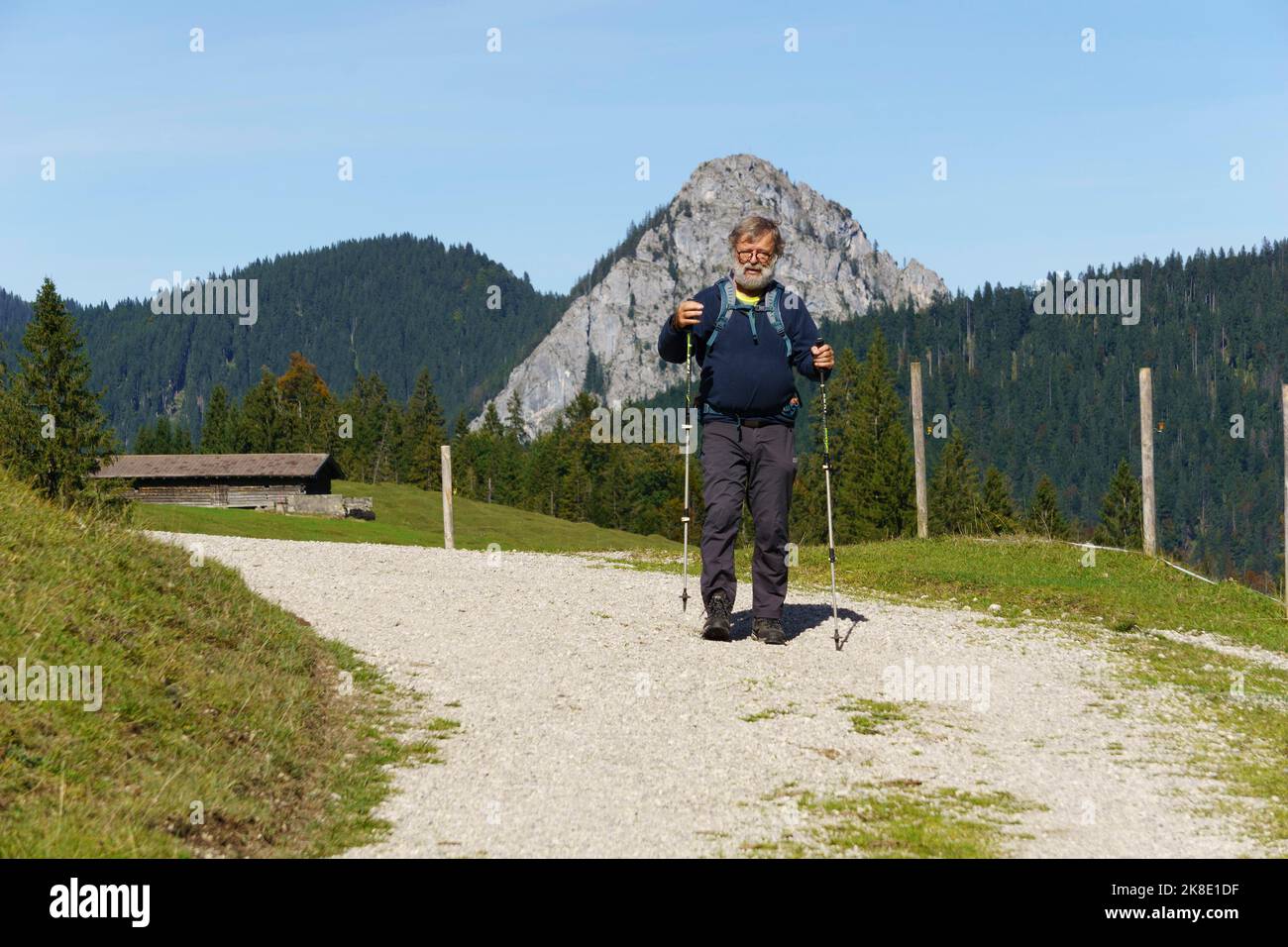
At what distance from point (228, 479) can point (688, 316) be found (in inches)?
3069

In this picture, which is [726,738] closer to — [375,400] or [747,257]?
[747,257]

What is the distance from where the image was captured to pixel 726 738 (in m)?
9.05

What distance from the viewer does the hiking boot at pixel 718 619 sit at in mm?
12797

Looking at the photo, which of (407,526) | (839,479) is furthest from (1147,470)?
(839,479)

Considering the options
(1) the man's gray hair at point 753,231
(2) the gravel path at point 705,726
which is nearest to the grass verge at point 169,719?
(2) the gravel path at point 705,726

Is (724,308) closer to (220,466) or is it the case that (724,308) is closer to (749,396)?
(749,396)

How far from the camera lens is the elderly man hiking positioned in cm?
1252

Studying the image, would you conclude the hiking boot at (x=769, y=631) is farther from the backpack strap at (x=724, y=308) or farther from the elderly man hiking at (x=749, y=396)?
the backpack strap at (x=724, y=308)

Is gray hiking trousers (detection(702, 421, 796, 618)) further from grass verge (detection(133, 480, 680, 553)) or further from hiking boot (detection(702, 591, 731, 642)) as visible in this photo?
grass verge (detection(133, 480, 680, 553))

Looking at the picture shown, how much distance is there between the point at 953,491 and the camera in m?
110

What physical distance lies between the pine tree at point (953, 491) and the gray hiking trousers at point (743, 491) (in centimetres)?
8901

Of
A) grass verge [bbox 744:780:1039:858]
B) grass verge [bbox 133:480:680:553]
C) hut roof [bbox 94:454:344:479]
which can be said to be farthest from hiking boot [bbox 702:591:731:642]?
hut roof [bbox 94:454:344:479]

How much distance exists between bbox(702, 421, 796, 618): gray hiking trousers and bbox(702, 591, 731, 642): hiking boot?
7 centimetres
